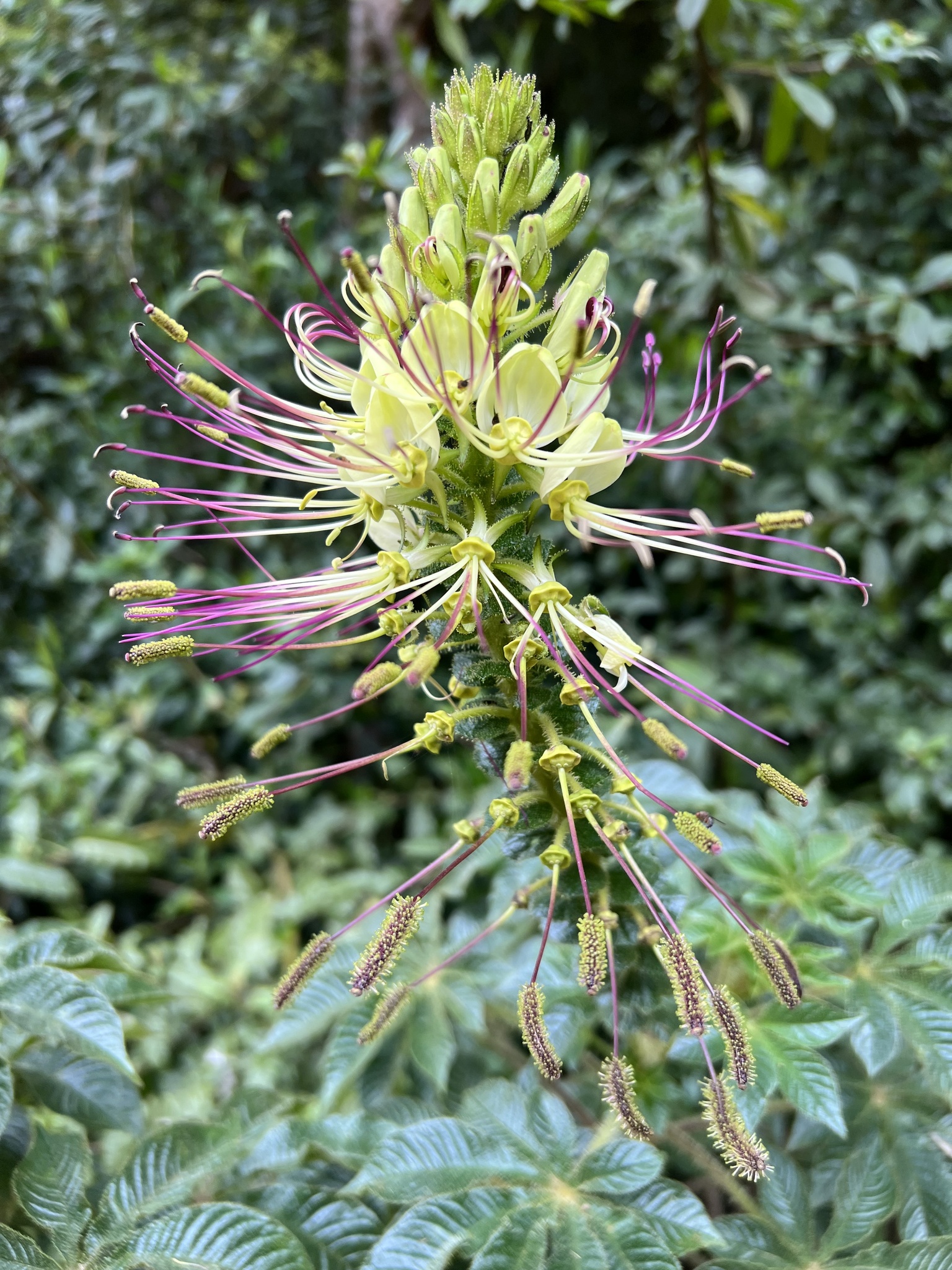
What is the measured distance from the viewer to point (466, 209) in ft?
2.24

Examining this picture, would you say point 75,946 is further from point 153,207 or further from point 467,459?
point 153,207

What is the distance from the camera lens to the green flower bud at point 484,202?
65cm

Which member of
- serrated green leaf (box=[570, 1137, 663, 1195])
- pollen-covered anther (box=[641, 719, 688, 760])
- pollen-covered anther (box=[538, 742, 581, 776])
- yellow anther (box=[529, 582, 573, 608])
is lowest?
serrated green leaf (box=[570, 1137, 663, 1195])

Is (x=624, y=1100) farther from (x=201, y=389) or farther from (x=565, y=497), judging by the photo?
(x=201, y=389)

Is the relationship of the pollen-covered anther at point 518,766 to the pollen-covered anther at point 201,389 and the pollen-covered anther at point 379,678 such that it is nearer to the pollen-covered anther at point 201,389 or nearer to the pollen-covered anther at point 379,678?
the pollen-covered anther at point 379,678

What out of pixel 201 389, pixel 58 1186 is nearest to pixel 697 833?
pixel 201 389

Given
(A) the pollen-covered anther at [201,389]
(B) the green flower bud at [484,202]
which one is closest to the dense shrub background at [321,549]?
(A) the pollen-covered anther at [201,389]

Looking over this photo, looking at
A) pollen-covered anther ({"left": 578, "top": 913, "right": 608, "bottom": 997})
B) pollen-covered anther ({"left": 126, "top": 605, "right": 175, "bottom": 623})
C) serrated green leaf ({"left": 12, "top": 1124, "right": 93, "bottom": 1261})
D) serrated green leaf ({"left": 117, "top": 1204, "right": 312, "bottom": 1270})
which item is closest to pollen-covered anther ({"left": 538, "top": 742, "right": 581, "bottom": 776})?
pollen-covered anther ({"left": 578, "top": 913, "right": 608, "bottom": 997})

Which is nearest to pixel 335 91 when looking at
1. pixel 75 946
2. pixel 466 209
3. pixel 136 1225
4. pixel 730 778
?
pixel 466 209

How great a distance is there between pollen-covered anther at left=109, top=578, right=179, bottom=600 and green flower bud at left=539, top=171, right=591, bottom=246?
1.45ft

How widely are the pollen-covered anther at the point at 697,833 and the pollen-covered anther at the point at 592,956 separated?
0.10m

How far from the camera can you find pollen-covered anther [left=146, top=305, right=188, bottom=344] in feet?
2.20

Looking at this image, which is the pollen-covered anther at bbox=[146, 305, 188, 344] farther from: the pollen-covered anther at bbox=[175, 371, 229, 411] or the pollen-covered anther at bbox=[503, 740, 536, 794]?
the pollen-covered anther at bbox=[503, 740, 536, 794]

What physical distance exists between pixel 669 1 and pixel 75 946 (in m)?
1.92
